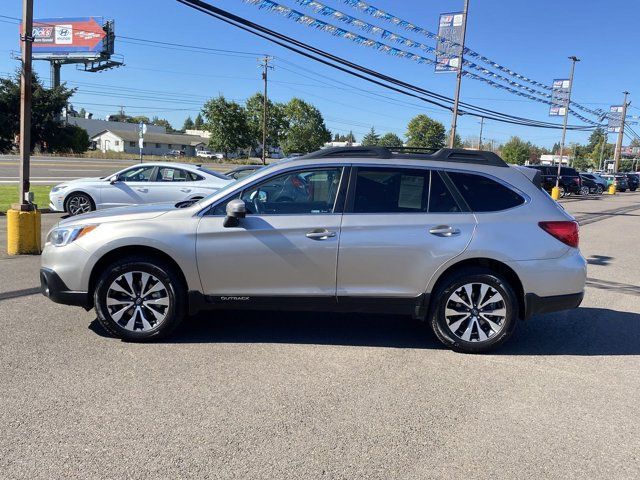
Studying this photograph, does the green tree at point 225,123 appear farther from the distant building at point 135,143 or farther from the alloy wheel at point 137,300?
the alloy wheel at point 137,300

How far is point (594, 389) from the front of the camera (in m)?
4.11

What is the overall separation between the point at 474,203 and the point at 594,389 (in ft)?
5.91

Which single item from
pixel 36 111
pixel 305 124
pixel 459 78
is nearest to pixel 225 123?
pixel 36 111

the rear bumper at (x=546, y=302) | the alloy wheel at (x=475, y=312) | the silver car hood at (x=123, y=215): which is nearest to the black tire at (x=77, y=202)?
the silver car hood at (x=123, y=215)

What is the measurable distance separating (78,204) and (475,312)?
36.6ft

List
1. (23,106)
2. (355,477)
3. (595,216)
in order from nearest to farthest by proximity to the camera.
Answer: (355,477) < (23,106) < (595,216)

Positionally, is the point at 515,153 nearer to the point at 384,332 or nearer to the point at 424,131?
the point at 424,131

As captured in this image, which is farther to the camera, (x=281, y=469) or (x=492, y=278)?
(x=492, y=278)

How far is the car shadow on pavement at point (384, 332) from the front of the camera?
4.98 meters

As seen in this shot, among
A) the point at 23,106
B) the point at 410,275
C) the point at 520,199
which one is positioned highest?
the point at 23,106

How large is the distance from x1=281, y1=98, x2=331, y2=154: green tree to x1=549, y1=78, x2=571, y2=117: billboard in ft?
264

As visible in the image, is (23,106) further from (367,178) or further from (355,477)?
(355,477)

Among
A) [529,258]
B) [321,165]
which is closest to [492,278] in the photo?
[529,258]

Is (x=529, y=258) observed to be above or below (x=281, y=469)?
above
